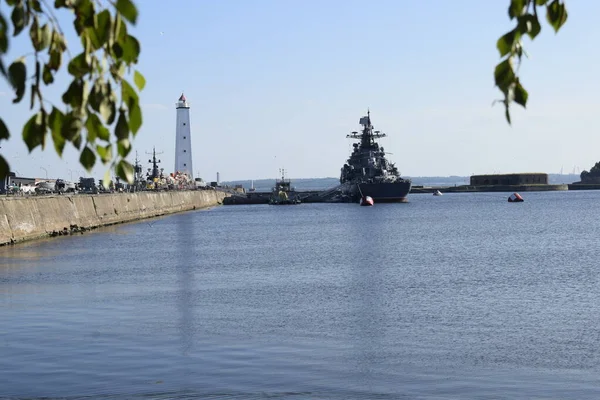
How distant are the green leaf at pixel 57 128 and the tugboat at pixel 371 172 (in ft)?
479

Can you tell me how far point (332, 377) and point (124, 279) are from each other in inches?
876

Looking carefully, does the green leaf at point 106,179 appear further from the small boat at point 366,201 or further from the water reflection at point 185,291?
the small boat at point 366,201

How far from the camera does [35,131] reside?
16.0 feet

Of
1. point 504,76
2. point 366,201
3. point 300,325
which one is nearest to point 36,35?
point 504,76

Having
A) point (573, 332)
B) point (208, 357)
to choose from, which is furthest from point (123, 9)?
point (573, 332)

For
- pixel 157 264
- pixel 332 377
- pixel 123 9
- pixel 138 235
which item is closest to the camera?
pixel 123 9

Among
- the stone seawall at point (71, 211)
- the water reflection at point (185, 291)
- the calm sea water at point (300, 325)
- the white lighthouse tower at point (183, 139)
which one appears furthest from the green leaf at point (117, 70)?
the white lighthouse tower at point (183, 139)

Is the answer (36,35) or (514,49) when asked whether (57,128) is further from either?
(514,49)

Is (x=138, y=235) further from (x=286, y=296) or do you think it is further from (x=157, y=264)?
(x=286, y=296)

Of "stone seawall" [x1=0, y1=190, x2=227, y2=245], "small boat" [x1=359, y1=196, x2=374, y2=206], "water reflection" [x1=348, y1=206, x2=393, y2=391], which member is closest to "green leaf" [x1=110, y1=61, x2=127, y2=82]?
"water reflection" [x1=348, y1=206, x2=393, y2=391]

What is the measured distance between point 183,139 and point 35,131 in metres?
171

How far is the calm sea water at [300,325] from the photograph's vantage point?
709 inches

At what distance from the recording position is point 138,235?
7538 centimetres

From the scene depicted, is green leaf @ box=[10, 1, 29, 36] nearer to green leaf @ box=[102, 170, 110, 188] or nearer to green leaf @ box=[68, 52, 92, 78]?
green leaf @ box=[68, 52, 92, 78]
